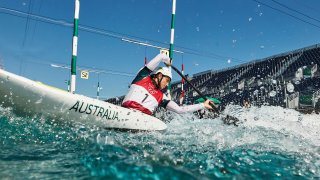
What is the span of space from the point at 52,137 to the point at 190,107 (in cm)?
336

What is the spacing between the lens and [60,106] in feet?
16.7

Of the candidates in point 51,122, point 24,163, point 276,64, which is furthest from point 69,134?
point 276,64

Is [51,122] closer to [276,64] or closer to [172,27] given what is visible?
[172,27]

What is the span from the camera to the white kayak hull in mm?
4711

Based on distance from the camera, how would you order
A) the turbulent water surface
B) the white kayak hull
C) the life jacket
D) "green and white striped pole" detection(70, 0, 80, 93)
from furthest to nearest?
"green and white striped pole" detection(70, 0, 80, 93) < the life jacket < the white kayak hull < the turbulent water surface

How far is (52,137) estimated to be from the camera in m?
4.22

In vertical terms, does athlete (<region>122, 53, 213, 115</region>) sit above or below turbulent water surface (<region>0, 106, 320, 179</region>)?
above

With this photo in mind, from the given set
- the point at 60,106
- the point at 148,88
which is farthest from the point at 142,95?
the point at 60,106

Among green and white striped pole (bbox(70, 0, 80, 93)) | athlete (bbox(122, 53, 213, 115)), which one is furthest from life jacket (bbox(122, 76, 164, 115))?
green and white striped pole (bbox(70, 0, 80, 93))

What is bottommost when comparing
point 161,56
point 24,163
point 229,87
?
point 24,163

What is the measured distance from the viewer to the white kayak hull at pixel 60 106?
185 inches

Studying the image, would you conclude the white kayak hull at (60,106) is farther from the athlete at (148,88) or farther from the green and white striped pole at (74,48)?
the green and white striped pole at (74,48)

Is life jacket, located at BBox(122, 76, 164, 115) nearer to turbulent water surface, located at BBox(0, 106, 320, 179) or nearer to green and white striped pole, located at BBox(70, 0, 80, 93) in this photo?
turbulent water surface, located at BBox(0, 106, 320, 179)

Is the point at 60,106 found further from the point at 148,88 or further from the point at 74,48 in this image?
the point at 74,48
